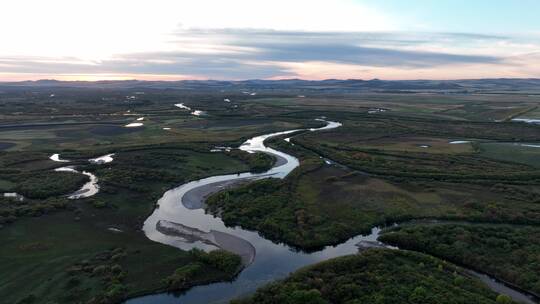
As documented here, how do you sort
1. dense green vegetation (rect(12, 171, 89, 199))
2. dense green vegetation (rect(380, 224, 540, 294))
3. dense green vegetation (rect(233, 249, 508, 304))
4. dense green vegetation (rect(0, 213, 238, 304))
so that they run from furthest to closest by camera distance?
dense green vegetation (rect(12, 171, 89, 199))
dense green vegetation (rect(380, 224, 540, 294))
dense green vegetation (rect(0, 213, 238, 304))
dense green vegetation (rect(233, 249, 508, 304))

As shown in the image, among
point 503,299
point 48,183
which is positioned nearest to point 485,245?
point 503,299

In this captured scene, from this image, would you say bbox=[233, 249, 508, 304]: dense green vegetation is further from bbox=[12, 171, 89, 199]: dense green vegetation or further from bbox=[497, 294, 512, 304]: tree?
bbox=[12, 171, 89, 199]: dense green vegetation

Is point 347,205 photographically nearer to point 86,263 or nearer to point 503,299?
point 503,299

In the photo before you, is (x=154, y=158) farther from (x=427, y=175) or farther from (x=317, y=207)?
(x=427, y=175)

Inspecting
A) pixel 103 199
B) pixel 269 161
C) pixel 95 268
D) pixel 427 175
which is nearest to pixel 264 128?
pixel 269 161

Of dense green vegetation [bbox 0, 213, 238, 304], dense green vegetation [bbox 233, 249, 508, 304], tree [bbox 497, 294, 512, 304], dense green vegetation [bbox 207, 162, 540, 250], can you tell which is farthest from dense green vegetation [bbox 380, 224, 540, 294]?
dense green vegetation [bbox 0, 213, 238, 304]

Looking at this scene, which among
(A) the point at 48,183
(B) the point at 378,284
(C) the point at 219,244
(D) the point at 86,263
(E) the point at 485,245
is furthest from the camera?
(A) the point at 48,183
